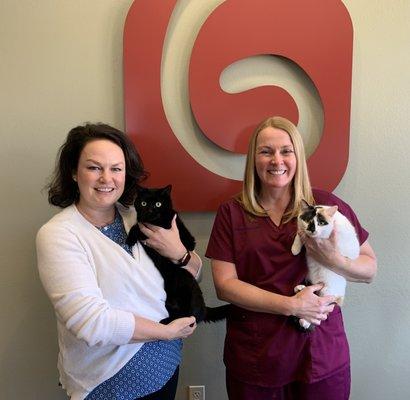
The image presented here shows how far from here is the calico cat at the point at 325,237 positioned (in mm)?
1114

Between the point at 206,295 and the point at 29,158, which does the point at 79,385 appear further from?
the point at 29,158

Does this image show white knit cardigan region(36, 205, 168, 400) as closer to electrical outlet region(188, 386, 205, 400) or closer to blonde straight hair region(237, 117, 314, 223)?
blonde straight hair region(237, 117, 314, 223)

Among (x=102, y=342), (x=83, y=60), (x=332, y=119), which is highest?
(x=83, y=60)

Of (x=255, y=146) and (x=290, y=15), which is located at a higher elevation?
(x=290, y=15)

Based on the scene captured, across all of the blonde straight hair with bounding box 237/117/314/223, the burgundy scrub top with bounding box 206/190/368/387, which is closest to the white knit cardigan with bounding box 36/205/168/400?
the burgundy scrub top with bounding box 206/190/368/387

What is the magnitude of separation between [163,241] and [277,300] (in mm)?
394

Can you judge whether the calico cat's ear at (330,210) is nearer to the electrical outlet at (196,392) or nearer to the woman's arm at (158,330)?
the woman's arm at (158,330)

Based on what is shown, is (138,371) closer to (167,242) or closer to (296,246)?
(167,242)

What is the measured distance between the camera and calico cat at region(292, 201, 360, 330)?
1.11 m

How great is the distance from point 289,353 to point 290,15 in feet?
4.06

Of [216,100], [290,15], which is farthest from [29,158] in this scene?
[290,15]

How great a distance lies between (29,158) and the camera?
4.91 feet

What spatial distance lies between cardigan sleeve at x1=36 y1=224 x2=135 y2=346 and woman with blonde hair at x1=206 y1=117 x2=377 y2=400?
38 centimetres

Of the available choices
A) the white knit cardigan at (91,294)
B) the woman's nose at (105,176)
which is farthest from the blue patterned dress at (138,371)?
the woman's nose at (105,176)
